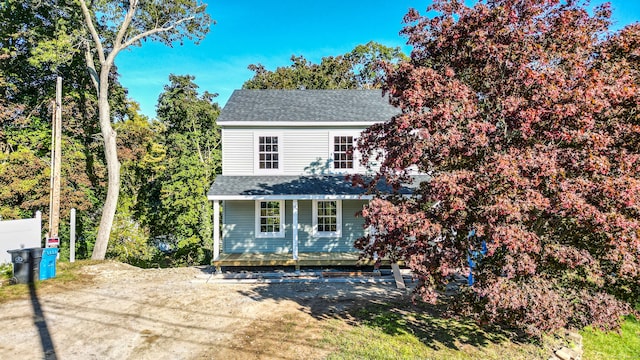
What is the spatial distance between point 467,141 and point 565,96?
1.61 metres

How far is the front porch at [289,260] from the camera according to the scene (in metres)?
12.4

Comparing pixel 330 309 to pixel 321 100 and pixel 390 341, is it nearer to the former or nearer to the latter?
pixel 390 341

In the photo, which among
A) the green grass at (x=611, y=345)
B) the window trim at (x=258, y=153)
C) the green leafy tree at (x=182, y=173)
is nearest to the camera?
the green grass at (x=611, y=345)

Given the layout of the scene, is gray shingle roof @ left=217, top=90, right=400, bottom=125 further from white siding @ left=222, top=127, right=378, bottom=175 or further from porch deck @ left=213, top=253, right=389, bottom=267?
porch deck @ left=213, top=253, right=389, bottom=267

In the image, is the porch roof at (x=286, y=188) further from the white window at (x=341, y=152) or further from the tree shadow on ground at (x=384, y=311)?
the tree shadow on ground at (x=384, y=311)

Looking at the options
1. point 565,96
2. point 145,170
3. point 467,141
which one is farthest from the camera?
point 145,170

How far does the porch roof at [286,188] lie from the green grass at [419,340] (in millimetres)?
4895

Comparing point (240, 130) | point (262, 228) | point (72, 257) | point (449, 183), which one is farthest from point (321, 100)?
point (72, 257)

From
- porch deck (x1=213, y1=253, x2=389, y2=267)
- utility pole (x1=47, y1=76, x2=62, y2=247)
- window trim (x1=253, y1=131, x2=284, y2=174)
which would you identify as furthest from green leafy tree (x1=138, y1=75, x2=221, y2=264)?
porch deck (x1=213, y1=253, x2=389, y2=267)

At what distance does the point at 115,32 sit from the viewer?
1706 centimetres

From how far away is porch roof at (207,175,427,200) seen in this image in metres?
12.4

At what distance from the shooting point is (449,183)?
18.9 ft

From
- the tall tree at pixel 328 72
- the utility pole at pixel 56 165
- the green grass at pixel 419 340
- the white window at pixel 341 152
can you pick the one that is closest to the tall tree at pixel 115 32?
the utility pole at pixel 56 165

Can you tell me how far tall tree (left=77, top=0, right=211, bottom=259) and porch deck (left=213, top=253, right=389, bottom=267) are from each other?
6941 millimetres
